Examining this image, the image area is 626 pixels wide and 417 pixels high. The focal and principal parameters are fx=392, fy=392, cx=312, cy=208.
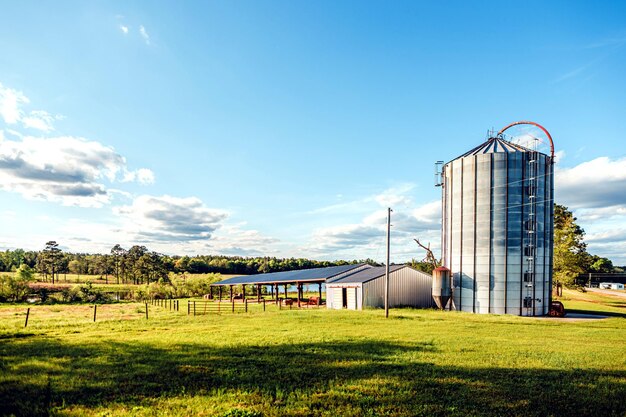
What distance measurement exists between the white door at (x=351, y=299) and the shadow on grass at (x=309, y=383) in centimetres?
2406

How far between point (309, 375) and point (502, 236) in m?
28.4

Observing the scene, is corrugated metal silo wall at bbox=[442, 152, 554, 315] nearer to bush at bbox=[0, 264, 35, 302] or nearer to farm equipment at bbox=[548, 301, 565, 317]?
farm equipment at bbox=[548, 301, 565, 317]

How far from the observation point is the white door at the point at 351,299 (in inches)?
1473

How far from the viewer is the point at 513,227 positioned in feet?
110

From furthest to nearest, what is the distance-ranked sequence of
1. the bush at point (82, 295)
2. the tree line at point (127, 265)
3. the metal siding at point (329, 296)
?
the tree line at point (127, 265) → the bush at point (82, 295) → the metal siding at point (329, 296)

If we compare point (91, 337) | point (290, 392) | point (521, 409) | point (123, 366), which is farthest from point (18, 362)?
point (521, 409)

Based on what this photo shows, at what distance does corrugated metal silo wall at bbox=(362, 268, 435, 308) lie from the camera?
36719 millimetres

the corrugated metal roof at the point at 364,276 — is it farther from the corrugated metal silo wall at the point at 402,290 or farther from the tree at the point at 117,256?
the tree at the point at 117,256

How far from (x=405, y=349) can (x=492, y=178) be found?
81.3 feet

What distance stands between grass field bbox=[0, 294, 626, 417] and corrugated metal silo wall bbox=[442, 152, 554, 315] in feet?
50.7

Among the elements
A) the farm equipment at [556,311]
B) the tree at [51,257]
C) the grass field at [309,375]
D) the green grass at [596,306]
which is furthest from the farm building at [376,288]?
the tree at [51,257]

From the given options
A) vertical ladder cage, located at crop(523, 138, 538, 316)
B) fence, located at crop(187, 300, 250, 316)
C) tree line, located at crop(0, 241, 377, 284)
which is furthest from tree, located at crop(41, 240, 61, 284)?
vertical ladder cage, located at crop(523, 138, 538, 316)

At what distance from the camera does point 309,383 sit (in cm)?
948

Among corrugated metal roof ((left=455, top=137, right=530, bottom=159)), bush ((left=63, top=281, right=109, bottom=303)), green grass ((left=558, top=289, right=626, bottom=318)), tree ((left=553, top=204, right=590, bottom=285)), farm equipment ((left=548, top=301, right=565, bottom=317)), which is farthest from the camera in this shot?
bush ((left=63, top=281, right=109, bottom=303))
